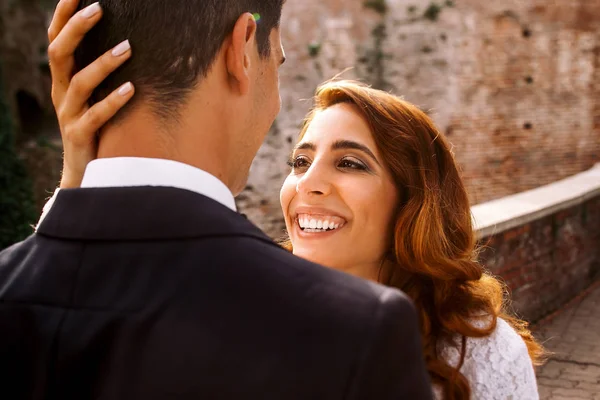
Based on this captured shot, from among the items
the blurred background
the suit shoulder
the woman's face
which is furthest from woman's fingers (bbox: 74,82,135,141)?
the blurred background

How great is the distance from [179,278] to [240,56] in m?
0.41

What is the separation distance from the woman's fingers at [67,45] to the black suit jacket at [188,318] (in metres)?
0.29

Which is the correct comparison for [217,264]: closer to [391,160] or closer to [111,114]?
[111,114]

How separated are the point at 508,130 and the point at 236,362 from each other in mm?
12915

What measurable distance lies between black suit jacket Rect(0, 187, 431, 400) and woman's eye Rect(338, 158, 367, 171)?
1.30 metres

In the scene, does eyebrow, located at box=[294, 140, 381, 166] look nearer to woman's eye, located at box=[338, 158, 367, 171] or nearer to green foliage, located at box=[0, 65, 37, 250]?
woman's eye, located at box=[338, 158, 367, 171]

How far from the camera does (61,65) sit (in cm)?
117

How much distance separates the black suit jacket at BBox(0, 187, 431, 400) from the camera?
0.88 meters

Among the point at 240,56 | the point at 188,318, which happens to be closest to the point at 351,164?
the point at 240,56

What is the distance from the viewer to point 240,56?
3.58 feet

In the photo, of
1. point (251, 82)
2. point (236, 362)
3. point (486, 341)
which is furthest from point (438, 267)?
point (236, 362)

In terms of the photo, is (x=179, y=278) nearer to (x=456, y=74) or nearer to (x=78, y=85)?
(x=78, y=85)

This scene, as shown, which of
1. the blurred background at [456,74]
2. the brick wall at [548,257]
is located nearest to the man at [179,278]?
the brick wall at [548,257]

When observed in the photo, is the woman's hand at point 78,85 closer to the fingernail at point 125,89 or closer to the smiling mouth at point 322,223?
the fingernail at point 125,89
